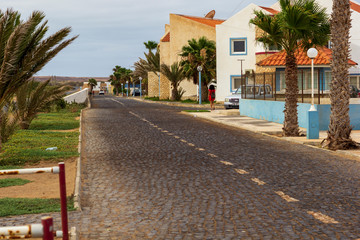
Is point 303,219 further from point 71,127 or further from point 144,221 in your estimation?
point 71,127

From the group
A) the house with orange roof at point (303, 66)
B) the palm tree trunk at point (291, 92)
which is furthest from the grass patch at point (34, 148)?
the house with orange roof at point (303, 66)

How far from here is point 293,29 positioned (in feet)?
55.9

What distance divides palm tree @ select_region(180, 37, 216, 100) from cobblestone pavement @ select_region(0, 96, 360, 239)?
121 ft

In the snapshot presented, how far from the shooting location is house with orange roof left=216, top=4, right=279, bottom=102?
4750 cm

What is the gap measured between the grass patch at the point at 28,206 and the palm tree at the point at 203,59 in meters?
44.0

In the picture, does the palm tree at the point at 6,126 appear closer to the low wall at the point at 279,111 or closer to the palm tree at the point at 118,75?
the low wall at the point at 279,111

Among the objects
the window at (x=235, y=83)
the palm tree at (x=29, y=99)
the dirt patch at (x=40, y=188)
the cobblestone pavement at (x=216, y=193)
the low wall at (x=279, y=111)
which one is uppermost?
the window at (x=235, y=83)

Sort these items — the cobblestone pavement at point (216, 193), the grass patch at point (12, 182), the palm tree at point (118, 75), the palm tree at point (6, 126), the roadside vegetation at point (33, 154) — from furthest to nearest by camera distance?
the palm tree at point (118, 75) → the palm tree at point (6, 126) → the grass patch at point (12, 182) → the roadside vegetation at point (33, 154) → the cobblestone pavement at point (216, 193)

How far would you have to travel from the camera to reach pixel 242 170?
1054cm

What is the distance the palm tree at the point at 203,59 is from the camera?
5147 centimetres

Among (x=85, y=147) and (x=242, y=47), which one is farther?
(x=242, y=47)

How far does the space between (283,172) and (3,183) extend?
553cm

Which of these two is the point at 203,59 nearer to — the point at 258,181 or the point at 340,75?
the point at 340,75

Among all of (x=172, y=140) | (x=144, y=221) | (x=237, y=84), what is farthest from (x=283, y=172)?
(x=237, y=84)
